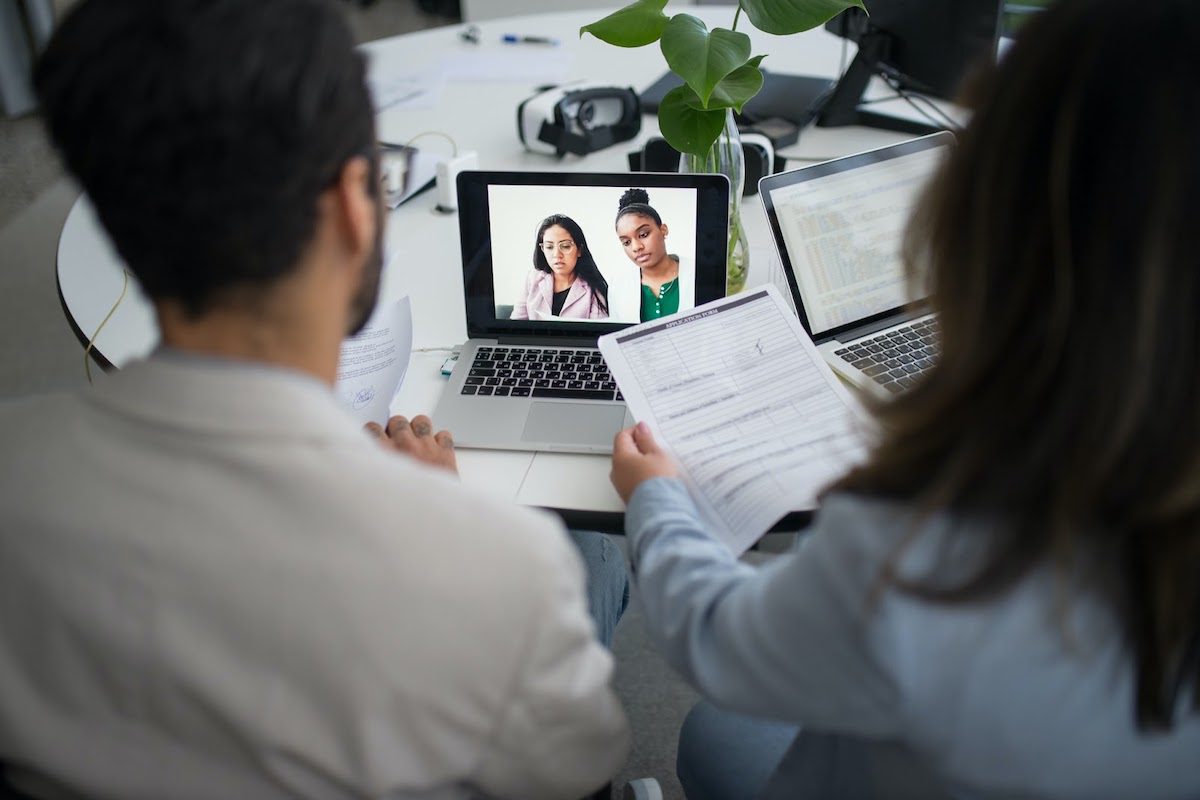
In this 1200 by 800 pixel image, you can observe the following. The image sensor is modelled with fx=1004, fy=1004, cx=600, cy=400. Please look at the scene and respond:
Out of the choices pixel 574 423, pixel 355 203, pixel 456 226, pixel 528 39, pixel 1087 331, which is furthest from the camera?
pixel 528 39

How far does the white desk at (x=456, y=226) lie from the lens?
1.06m

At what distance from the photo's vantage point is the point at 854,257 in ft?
3.99

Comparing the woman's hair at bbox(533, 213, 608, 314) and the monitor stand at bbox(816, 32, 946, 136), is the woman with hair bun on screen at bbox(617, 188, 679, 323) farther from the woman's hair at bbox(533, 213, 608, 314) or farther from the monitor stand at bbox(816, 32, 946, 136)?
the monitor stand at bbox(816, 32, 946, 136)

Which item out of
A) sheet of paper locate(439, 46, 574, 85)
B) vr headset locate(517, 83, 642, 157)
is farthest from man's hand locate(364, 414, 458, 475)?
sheet of paper locate(439, 46, 574, 85)

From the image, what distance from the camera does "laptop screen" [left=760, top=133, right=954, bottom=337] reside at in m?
1.18

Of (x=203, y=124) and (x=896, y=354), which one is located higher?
(x=203, y=124)

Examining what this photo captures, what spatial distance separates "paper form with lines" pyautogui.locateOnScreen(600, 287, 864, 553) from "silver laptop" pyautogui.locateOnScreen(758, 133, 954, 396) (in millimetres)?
86

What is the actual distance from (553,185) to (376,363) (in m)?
0.29

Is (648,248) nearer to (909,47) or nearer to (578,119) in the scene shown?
(578,119)

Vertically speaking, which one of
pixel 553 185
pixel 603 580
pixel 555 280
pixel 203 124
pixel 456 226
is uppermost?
pixel 203 124

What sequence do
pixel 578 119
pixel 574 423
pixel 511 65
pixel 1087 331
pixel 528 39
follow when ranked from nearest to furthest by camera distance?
1. pixel 1087 331
2. pixel 574 423
3. pixel 578 119
4. pixel 511 65
5. pixel 528 39

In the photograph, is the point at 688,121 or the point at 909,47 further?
the point at 909,47

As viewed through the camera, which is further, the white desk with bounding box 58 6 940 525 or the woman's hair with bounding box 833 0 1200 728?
the white desk with bounding box 58 6 940 525

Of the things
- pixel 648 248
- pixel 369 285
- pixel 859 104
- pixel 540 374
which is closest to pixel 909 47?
pixel 859 104
